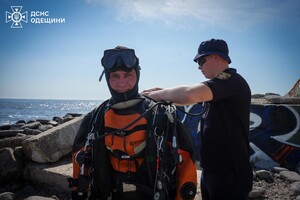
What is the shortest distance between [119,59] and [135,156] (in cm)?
117

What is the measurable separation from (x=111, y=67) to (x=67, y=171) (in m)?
4.11

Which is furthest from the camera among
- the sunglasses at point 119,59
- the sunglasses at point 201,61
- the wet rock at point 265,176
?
the wet rock at point 265,176

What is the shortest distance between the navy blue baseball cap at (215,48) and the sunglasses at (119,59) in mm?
886

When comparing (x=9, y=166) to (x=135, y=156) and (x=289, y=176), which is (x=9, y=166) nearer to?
(x=135, y=156)

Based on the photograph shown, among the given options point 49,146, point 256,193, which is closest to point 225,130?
point 256,193

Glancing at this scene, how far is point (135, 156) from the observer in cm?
274

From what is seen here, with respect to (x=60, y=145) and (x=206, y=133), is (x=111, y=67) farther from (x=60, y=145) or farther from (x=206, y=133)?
Answer: (x=60, y=145)

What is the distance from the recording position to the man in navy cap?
9.26 ft

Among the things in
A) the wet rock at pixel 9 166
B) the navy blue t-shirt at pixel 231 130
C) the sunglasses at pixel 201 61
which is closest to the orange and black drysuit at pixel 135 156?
the navy blue t-shirt at pixel 231 130

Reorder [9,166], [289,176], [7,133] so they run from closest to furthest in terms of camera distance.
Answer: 1. [289,176]
2. [9,166]
3. [7,133]

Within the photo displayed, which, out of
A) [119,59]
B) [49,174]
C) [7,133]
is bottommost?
[49,174]

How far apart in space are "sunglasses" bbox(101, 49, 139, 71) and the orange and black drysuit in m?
0.46

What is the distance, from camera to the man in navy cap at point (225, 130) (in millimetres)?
2824

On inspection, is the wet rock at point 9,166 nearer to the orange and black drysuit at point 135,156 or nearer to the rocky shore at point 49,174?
the rocky shore at point 49,174
